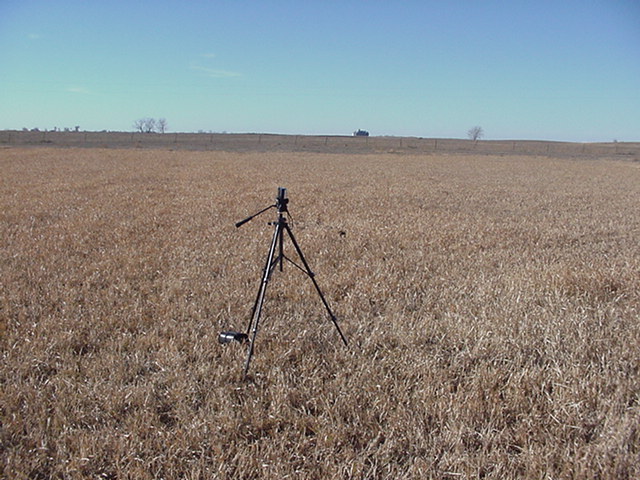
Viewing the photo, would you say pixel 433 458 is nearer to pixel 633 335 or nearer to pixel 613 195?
pixel 633 335

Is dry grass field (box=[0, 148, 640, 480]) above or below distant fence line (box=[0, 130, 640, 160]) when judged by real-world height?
below

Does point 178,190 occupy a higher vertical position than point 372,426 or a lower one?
higher

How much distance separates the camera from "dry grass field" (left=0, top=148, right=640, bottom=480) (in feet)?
7.98

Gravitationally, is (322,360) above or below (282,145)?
below

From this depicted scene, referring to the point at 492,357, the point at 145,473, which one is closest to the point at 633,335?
the point at 492,357

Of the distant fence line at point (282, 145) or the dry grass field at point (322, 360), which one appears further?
the distant fence line at point (282, 145)

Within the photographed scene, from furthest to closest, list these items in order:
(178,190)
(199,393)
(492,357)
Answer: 1. (178,190)
2. (492,357)
3. (199,393)

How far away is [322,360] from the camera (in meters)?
3.42

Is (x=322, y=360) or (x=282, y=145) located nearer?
(x=322, y=360)

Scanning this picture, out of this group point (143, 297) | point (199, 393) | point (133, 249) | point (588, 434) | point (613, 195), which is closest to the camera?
point (588, 434)

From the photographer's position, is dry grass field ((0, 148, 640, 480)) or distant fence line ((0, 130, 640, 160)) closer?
dry grass field ((0, 148, 640, 480))

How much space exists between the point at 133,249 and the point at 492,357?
516 centimetres

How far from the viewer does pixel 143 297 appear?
15.4ft

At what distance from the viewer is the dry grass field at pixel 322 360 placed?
2.43 meters
